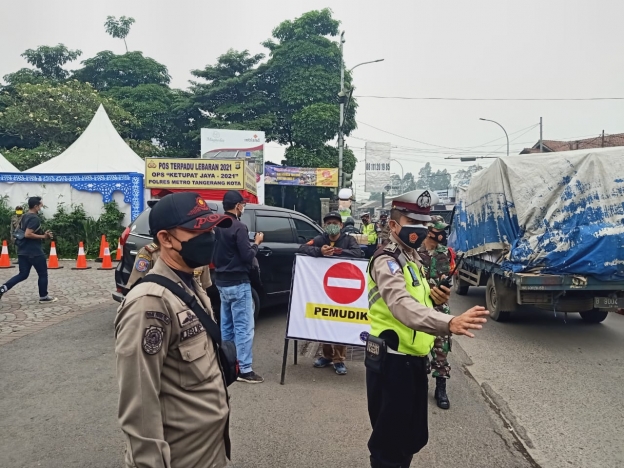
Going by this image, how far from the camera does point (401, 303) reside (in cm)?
232

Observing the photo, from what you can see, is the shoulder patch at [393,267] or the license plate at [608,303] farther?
the license plate at [608,303]

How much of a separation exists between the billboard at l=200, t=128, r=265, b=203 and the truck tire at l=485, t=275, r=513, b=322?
2305 cm

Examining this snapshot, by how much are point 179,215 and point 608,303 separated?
22.1ft

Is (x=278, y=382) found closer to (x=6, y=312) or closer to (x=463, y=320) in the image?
(x=463, y=320)

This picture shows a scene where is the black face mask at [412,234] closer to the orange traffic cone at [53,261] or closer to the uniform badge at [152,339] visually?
the uniform badge at [152,339]

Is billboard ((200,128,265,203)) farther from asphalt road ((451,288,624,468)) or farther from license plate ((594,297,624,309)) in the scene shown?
license plate ((594,297,624,309))

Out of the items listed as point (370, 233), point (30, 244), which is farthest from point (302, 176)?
point (30, 244)

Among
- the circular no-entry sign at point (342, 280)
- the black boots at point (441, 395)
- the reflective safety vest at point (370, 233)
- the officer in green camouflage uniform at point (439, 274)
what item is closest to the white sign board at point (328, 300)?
the circular no-entry sign at point (342, 280)

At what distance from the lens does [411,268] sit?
2598 millimetres

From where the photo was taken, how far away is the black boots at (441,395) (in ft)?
14.3

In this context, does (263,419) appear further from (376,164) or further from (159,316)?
(376,164)

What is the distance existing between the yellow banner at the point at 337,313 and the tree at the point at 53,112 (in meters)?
29.1

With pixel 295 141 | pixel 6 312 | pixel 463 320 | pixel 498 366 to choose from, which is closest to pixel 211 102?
pixel 295 141

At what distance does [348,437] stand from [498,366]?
111 inches
